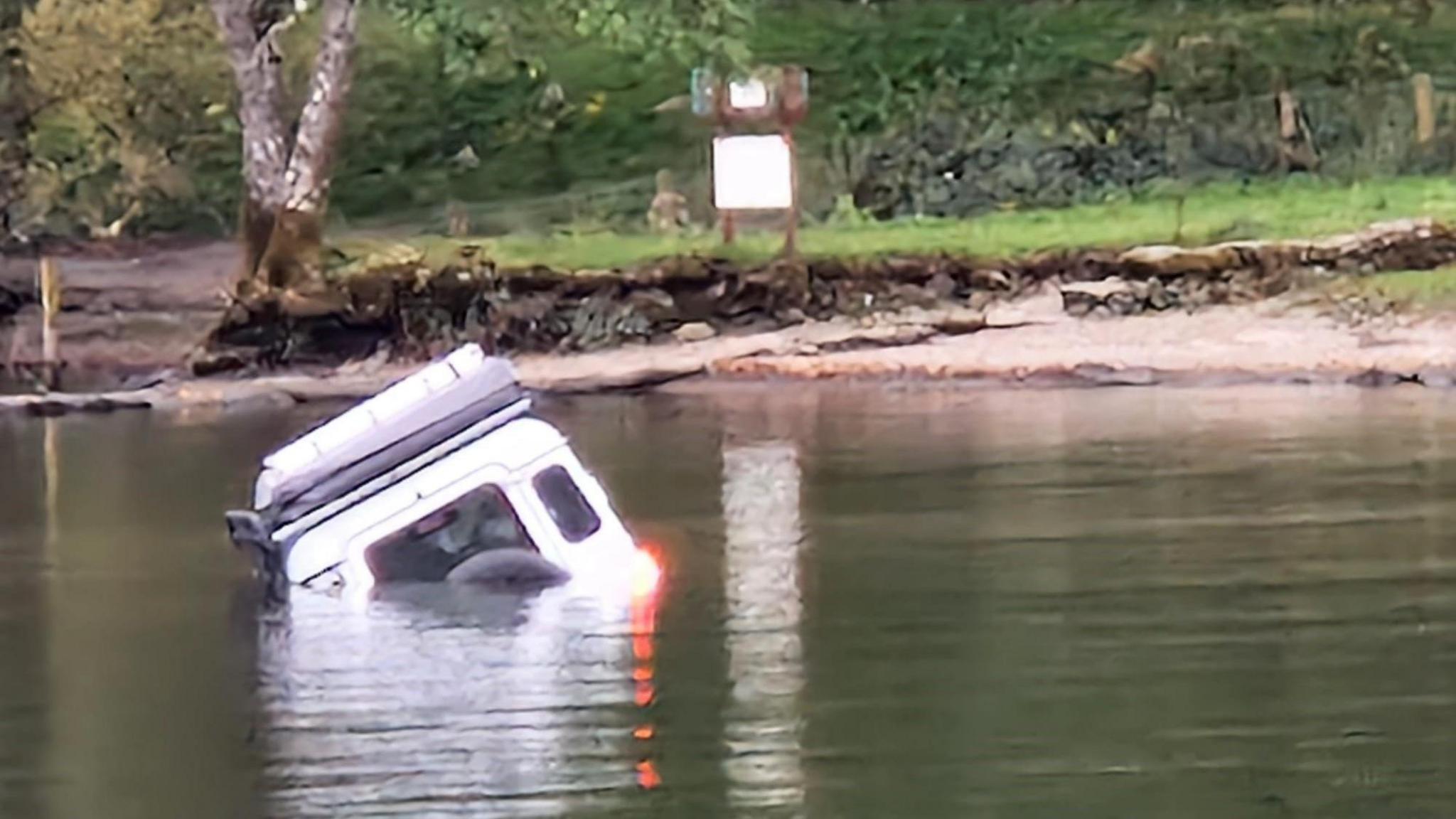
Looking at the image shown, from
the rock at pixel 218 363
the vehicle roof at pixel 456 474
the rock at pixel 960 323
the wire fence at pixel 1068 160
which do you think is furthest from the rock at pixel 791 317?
the vehicle roof at pixel 456 474

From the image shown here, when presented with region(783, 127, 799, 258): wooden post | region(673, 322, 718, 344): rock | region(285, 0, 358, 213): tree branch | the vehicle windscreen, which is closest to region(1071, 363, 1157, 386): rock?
region(673, 322, 718, 344): rock

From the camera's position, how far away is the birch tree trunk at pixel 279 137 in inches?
647

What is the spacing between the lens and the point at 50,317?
1636cm

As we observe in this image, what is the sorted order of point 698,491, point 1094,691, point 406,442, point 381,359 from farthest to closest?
point 381,359 → point 698,491 → point 406,442 → point 1094,691

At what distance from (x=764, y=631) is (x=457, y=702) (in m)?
1.07

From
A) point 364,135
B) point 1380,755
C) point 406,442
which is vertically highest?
point 364,135

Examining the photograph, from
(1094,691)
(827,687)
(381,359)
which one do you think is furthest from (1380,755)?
(381,359)

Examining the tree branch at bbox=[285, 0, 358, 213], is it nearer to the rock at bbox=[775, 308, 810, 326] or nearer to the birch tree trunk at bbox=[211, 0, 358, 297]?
the birch tree trunk at bbox=[211, 0, 358, 297]

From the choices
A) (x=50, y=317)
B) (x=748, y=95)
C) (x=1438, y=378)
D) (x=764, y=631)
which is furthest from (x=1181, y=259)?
(x=764, y=631)

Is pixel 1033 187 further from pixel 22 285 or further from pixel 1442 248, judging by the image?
pixel 22 285

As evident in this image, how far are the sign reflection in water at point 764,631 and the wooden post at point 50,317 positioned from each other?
6.23 meters

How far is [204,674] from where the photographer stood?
21.4ft

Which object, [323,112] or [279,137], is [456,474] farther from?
[279,137]

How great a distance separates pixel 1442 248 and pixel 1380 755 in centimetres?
1125
